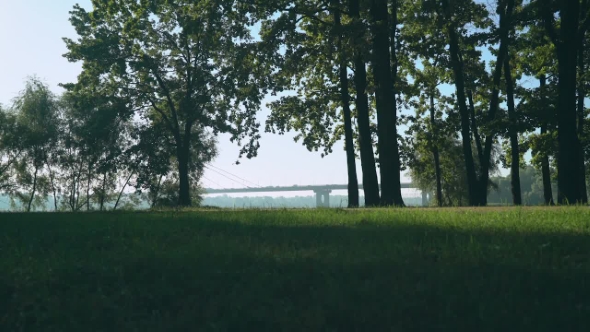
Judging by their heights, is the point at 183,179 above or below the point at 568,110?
below

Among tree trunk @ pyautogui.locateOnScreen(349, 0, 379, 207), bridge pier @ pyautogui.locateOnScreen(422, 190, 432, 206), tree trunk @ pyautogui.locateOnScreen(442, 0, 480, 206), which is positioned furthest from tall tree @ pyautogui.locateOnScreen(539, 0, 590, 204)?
bridge pier @ pyautogui.locateOnScreen(422, 190, 432, 206)

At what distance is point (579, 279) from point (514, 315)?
128 centimetres

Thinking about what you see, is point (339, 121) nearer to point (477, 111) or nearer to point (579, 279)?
point (477, 111)

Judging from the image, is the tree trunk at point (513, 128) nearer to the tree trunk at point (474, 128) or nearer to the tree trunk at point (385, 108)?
the tree trunk at point (474, 128)

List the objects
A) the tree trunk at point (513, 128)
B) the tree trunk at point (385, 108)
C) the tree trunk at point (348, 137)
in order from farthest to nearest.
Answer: the tree trunk at point (348, 137)
the tree trunk at point (513, 128)
the tree trunk at point (385, 108)

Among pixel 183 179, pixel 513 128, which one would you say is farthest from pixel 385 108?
pixel 183 179

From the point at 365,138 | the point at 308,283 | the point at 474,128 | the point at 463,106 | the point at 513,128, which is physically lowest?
the point at 308,283

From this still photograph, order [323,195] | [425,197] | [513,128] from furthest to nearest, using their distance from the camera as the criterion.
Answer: [323,195] < [425,197] < [513,128]

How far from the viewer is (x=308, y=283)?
670 cm

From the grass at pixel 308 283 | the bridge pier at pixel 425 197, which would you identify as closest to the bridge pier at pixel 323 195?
the bridge pier at pixel 425 197

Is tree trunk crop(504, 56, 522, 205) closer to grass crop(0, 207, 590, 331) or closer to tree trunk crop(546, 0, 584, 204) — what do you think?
tree trunk crop(546, 0, 584, 204)

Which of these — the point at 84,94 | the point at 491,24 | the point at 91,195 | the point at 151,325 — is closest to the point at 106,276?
the point at 151,325

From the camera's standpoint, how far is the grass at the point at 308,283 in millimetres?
5992

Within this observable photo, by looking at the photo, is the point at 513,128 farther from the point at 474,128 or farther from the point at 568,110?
the point at 568,110
